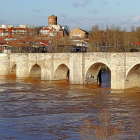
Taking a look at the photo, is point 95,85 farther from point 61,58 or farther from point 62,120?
point 62,120

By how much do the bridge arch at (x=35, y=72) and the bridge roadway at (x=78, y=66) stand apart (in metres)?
0.13

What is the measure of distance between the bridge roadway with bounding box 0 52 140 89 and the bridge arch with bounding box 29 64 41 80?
13cm

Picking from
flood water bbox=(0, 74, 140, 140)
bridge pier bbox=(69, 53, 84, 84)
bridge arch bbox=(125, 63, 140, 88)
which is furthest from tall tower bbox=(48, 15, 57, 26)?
bridge arch bbox=(125, 63, 140, 88)

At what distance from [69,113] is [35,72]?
16.2 m

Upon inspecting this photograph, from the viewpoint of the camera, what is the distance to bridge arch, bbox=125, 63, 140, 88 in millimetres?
21139

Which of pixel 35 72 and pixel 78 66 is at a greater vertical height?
pixel 78 66

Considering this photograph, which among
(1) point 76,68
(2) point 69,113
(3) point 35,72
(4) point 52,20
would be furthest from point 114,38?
(4) point 52,20

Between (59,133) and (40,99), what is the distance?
24.6ft

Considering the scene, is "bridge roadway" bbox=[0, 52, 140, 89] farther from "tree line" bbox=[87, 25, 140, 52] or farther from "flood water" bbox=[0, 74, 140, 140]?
"tree line" bbox=[87, 25, 140, 52]

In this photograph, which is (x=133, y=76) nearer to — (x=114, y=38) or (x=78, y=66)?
(x=78, y=66)

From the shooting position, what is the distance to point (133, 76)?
71.8ft

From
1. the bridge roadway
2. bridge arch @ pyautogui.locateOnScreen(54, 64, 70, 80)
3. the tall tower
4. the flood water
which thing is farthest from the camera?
the tall tower

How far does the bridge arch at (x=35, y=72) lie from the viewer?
31.0 metres

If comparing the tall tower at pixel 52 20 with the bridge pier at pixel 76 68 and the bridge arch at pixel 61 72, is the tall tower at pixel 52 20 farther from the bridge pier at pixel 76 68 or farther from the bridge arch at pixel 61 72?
the bridge pier at pixel 76 68
